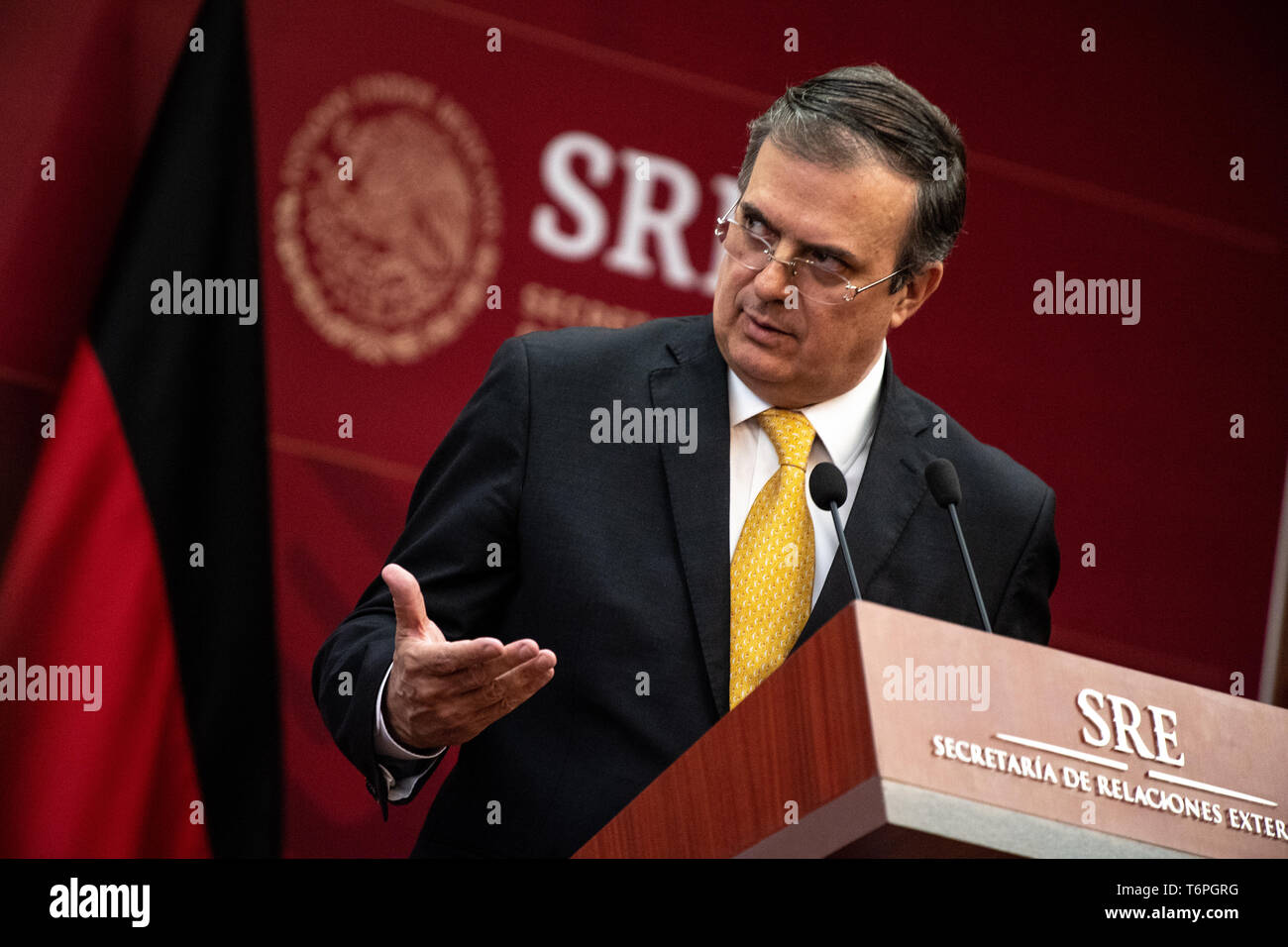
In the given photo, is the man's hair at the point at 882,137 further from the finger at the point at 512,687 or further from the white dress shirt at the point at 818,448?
the finger at the point at 512,687

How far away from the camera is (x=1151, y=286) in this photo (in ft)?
11.8

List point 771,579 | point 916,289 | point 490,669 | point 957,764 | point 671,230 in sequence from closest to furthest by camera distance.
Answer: point 957,764 → point 490,669 → point 771,579 → point 916,289 → point 671,230

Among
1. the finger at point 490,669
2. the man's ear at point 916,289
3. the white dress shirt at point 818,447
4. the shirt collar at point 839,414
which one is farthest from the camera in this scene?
the man's ear at point 916,289

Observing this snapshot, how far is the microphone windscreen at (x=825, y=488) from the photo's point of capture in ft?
5.81

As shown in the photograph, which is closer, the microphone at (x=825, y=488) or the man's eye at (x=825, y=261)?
the microphone at (x=825, y=488)

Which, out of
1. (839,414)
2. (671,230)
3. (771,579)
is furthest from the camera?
(671,230)

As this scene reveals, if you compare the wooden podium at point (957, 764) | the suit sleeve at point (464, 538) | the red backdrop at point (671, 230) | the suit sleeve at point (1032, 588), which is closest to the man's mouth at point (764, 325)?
the suit sleeve at point (464, 538)

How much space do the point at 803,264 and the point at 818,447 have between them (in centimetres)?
28

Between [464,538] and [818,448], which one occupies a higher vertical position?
[818,448]

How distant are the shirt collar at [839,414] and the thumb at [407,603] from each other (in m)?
0.70

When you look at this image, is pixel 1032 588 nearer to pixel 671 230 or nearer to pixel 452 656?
pixel 452 656

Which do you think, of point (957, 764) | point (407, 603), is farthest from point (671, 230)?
point (957, 764)

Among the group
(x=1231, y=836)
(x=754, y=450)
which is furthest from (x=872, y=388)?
(x=1231, y=836)

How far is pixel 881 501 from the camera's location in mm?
2111
